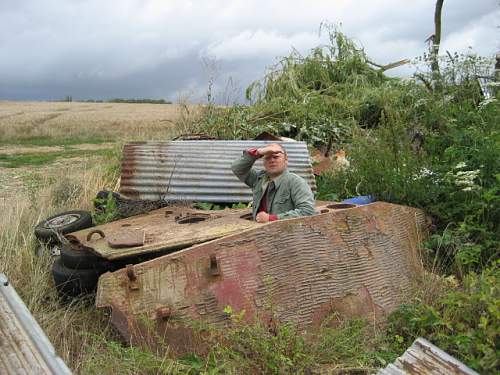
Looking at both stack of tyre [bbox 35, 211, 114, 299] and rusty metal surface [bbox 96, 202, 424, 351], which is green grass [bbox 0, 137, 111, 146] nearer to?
stack of tyre [bbox 35, 211, 114, 299]

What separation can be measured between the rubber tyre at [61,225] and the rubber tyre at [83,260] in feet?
2.85

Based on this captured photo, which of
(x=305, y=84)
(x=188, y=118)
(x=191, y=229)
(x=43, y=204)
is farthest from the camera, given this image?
(x=305, y=84)

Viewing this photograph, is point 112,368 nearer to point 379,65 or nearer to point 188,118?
point 188,118

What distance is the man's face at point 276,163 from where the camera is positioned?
522cm

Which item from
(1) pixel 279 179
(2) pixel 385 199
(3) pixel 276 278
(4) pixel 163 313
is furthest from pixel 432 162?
(4) pixel 163 313

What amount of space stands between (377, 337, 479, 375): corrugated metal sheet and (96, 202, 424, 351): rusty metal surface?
80 cm

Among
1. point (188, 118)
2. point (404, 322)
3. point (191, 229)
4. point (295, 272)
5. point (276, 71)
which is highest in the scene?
point (276, 71)

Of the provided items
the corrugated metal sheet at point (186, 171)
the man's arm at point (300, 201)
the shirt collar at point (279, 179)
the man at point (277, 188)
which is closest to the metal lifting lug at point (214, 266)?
the man's arm at point (300, 201)

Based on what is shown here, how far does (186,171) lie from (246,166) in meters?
1.83

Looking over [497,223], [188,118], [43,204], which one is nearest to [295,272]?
[497,223]

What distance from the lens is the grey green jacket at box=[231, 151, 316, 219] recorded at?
4848 millimetres

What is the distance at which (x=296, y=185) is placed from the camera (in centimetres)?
504

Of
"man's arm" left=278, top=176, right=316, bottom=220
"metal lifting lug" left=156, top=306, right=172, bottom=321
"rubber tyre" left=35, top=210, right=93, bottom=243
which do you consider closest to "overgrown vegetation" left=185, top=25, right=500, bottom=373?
"man's arm" left=278, top=176, right=316, bottom=220

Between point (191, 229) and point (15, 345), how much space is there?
1875 mm
